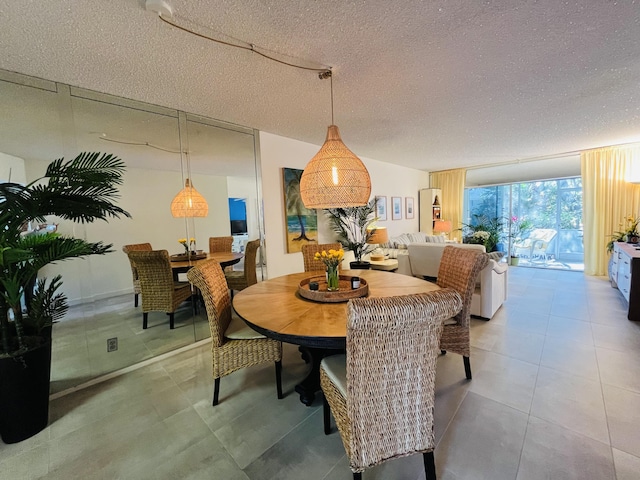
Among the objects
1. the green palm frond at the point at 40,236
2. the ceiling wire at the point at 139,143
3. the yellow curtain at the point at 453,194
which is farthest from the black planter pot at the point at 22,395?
the yellow curtain at the point at 453,194

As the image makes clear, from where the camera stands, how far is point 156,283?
8.92 ft

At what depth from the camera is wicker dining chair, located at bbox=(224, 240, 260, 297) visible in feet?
10.6

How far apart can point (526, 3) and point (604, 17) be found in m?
0.55

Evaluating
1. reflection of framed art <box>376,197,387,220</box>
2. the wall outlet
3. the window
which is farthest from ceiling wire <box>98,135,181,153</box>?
the window

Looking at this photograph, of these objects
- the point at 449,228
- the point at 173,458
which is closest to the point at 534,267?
the point at 449,228

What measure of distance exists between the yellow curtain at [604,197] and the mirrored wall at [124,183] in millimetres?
6062

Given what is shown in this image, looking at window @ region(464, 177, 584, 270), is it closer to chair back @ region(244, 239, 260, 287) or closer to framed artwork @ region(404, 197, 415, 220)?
framed artwork @ region(404, 197, 415, 220)

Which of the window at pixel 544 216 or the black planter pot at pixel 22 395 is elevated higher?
the window at pixel 544 216

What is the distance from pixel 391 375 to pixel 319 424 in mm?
919

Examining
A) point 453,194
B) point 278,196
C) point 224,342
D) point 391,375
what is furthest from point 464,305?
point 453,194

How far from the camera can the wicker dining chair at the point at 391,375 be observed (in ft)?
3.23

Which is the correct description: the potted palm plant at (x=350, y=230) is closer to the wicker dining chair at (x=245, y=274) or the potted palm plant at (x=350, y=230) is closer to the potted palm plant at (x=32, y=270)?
the wicker dining chair at (x=245, y=274)

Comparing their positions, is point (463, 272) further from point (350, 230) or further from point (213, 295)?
point (350, 230)

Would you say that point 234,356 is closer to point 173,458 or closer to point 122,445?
point 173,458
